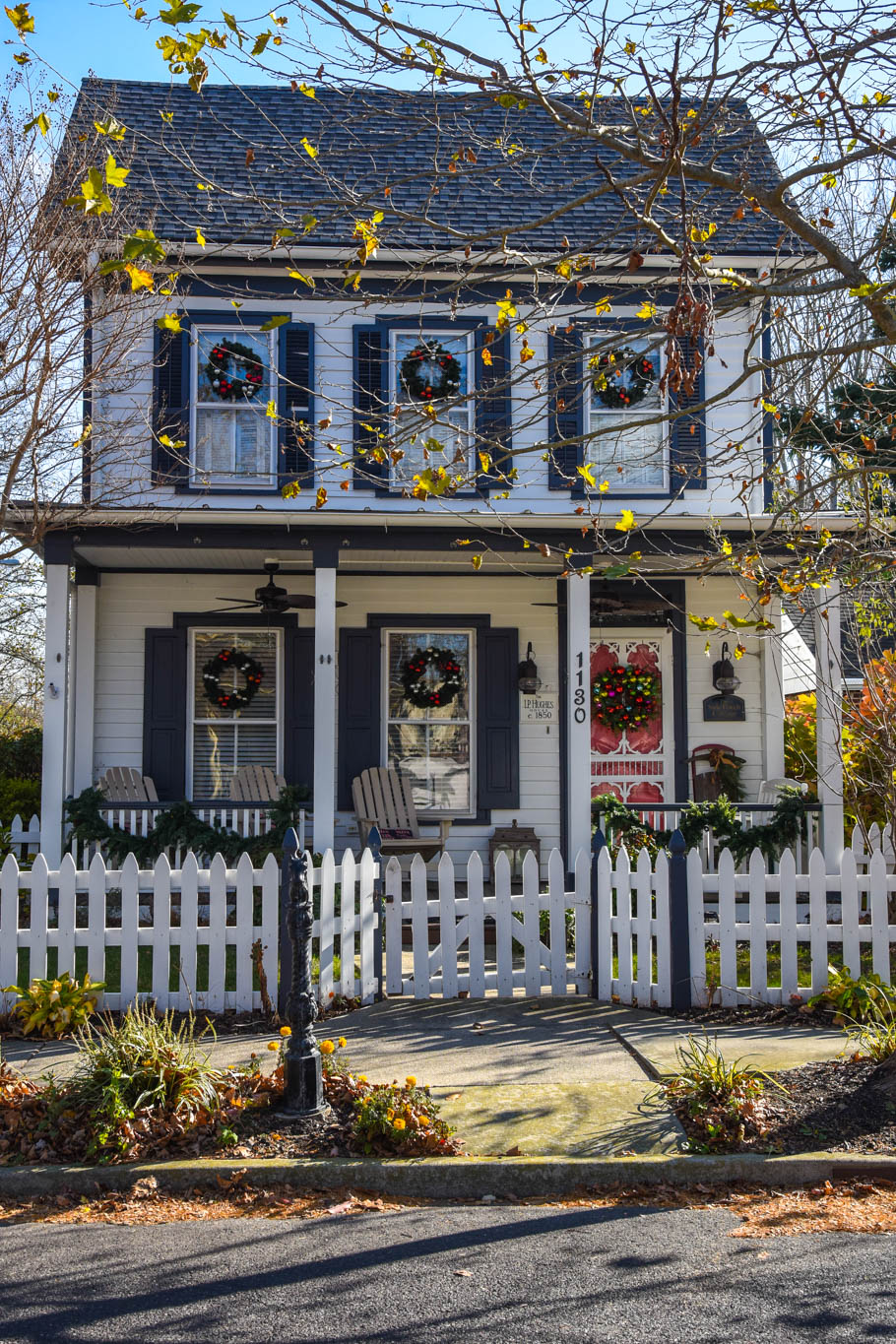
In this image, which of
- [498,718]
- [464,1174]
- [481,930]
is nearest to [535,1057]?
[481,930]

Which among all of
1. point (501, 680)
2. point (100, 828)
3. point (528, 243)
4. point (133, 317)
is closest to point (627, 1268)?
point (100, 828)

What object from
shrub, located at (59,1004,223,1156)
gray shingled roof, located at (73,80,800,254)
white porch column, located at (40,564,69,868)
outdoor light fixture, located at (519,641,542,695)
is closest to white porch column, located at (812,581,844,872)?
outdoor light fixture, located at (519,641,542,695)

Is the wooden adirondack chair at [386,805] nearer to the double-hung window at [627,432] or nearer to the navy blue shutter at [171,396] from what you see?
the navy blue shutter at [171,396]

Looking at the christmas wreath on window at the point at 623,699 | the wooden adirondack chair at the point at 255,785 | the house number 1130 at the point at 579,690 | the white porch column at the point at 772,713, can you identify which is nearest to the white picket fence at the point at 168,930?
the house number 1130 at the point at 579,690

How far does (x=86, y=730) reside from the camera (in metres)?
11.5

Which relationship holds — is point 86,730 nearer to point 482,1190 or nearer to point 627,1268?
point 482,1190

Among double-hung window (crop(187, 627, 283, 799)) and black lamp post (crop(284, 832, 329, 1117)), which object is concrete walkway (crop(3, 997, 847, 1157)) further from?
double-hung window (crop(187, 627, 283, 799))

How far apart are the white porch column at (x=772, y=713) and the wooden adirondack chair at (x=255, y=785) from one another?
512 cm

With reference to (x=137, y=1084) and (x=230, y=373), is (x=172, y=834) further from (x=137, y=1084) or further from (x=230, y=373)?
(x=137, y=1084)

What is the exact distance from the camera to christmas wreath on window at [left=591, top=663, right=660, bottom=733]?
12125 millimetres

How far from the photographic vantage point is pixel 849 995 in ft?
21.2

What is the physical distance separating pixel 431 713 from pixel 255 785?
2.08 meters

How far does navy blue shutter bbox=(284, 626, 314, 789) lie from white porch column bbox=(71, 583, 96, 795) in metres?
2.00

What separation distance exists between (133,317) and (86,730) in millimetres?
4146
